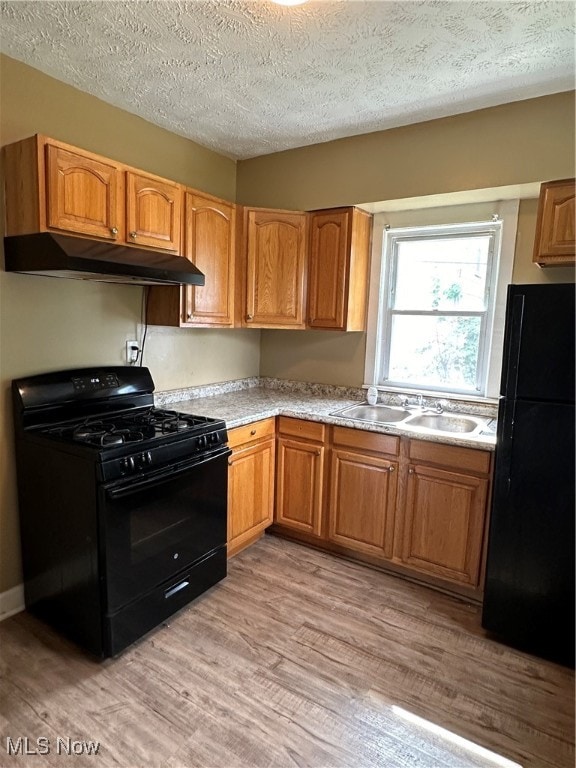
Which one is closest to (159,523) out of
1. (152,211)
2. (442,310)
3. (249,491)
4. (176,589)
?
(176,589)

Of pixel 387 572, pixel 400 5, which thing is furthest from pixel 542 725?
pixel 400 5

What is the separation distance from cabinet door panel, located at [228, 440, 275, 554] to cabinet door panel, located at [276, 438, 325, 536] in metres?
0.07

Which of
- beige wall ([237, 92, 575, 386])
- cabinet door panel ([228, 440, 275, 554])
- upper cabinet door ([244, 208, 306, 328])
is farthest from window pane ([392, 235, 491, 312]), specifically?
cabinet door panel ([228, 440, 275, 554])

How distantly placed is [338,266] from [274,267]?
435mm

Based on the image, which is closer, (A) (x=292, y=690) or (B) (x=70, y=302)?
(A) (x=292, y=690)

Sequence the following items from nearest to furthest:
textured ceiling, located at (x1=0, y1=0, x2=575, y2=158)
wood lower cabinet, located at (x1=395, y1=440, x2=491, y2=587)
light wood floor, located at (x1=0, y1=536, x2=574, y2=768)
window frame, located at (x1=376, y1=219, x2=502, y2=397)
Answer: light wood floor, located at (x1=0, y1=536, x2=574, y2=768), textured ceiling, located at (x1=0, y1=0, x2=575, y2=158), wood lower cabinet, located at (x1=395, y1=440, x2=491, y2=587), window frame, located at (x1=376, y1=219, x2=502, y2=397)

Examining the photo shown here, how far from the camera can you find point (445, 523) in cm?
244

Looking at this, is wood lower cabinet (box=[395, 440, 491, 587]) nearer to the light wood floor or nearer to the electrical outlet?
the light wood floor

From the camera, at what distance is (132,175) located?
2264mm

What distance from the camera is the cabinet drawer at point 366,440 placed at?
8.45ft

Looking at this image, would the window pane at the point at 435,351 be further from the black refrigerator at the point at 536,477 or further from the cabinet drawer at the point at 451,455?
the black refrigerator at the point at 536,477

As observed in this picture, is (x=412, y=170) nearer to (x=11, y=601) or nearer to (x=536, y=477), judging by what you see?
(x=536, y=477)

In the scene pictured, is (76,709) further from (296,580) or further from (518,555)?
(518,555)

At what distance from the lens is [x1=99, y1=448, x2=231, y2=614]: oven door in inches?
74.4
